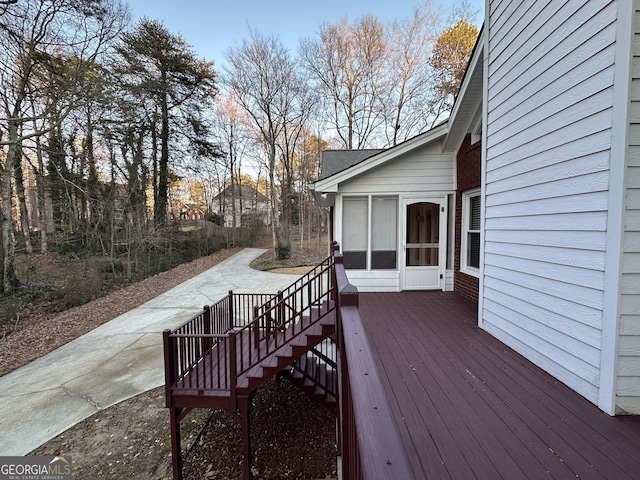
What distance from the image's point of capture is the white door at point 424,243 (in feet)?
17.7

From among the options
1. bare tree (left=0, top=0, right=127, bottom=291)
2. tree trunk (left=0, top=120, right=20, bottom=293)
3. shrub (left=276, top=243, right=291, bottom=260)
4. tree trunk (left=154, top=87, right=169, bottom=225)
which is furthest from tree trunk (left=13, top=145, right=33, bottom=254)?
shrub (left=276, top=243, right=291, bottom=260)

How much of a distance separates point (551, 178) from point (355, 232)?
329 centimetres

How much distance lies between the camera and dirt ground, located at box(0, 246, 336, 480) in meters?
3.58

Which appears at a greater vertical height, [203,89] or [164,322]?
[203,89]

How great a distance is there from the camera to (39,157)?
10.4 meters

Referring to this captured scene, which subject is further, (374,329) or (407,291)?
(407,291)

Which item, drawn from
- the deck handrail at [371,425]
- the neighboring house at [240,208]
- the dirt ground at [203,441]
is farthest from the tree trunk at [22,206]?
the deck handrail at [371,425]

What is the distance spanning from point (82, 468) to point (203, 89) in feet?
57.5

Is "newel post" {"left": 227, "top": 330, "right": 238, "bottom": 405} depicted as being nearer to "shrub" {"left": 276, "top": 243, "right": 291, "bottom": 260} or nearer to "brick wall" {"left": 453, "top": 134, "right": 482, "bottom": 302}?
"brick wall" {"left": 453, "top": 134, "right": 482, "bottom": 302}

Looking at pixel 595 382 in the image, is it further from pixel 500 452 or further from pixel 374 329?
pixel 374 329

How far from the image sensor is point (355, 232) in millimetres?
5445

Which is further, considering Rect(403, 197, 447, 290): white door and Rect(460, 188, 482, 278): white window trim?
Rect(403, 197, 447, 290): white door

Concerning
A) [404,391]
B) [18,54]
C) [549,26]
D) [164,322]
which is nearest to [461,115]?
[549,26]

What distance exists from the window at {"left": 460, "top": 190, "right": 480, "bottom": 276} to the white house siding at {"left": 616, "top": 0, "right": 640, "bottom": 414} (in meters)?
2.88
